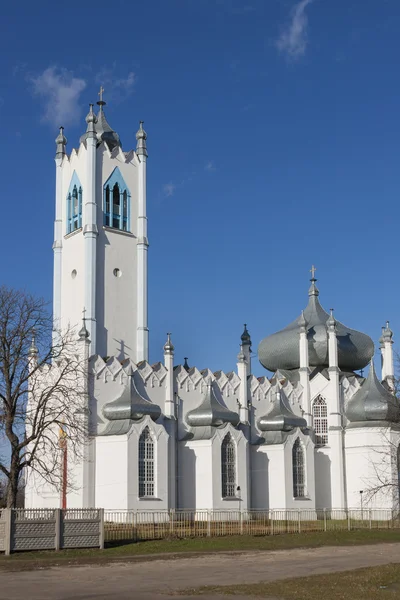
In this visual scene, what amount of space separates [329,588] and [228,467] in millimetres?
26975

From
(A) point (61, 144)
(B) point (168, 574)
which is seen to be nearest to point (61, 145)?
(A) point (61, 144)

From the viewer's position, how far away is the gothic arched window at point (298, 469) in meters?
46.2

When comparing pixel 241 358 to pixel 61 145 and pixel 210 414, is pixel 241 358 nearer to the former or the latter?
pixel 210 414

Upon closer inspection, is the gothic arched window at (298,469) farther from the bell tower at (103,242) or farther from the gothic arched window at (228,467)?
the bell tower at (103,242)

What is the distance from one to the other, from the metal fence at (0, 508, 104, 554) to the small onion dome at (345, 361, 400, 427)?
24.5 metres

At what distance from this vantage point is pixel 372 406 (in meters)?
48.2

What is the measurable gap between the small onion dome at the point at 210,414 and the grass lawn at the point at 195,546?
929 centimetres

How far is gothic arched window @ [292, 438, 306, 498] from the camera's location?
4616cm

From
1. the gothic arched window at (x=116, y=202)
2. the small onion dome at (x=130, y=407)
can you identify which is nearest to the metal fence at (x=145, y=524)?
the small onion dome at (x=130, y=407)

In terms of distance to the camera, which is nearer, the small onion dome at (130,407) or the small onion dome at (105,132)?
the small onion dome at (130,407)

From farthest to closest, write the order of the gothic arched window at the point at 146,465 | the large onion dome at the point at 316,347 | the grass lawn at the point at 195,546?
the large onion dome at the point at 316,347 → the gothic arched window at the point at 146,465 → the grass lawn at the point at 195,546

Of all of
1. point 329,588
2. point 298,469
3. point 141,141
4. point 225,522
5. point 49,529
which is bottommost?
point 329,588

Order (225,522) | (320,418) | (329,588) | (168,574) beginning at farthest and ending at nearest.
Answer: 1. (320,418)
2. (225,522)
3. (168,574)
4. (329,588)

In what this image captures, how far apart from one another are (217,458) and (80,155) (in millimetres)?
19175
